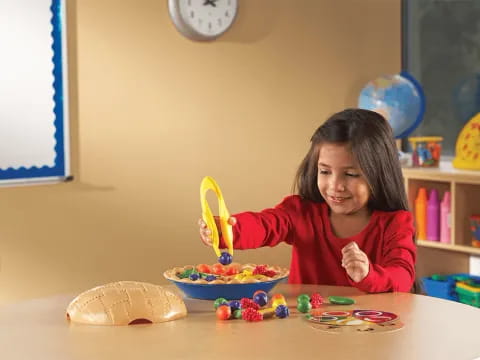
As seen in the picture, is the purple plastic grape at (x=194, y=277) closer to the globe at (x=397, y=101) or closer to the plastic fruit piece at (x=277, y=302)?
the plastic fruit piece at (x=277, y=302)

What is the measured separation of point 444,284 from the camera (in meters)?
4.30

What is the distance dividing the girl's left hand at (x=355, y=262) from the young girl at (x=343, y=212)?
21 cm

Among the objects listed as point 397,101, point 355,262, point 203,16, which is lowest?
point 355,262

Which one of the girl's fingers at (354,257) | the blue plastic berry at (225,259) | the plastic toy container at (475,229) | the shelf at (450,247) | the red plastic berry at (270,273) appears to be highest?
the girl's fingers at (354,257)

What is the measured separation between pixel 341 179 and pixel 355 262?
388mm

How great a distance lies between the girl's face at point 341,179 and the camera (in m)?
2.39

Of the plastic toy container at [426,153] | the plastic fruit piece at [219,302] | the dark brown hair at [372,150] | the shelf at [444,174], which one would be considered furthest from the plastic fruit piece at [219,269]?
the plastic toy container at [426,153]

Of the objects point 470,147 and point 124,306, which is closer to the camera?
point 124,306

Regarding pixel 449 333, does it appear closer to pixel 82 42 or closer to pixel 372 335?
pixel 372 335

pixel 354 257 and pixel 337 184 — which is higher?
pixel 337 184

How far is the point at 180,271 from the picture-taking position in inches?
89.3

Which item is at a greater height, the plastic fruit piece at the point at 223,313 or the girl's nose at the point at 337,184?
the girl's nose at the point at 337,184

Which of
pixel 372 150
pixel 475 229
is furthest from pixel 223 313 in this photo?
pixel 475 229

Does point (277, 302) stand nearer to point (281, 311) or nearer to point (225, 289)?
point (281, 311)
